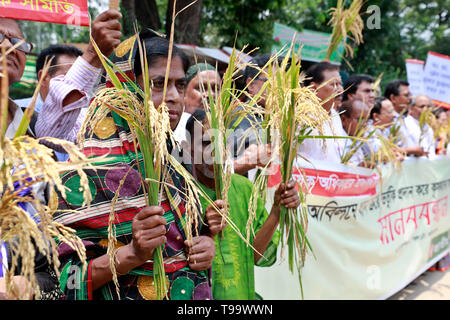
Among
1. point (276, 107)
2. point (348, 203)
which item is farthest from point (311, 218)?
point (276, 107)

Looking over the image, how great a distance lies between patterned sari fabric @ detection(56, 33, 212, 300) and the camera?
1574 mm

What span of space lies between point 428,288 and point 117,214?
15.1 ft

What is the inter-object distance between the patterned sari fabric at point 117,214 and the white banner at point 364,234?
3.90ft

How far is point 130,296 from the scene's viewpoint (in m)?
1.65

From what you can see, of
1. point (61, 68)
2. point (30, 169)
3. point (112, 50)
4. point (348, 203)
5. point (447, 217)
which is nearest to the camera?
point (30, 169)

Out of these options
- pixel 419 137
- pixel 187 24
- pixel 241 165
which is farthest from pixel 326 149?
pixel 187 24

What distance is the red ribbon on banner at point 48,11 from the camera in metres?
1.88

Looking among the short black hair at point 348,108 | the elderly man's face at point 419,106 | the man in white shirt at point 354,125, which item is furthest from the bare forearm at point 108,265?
the elderly man's face at point 419,106

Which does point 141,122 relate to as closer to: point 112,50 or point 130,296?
point 112,50

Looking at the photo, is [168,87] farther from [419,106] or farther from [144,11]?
[419,106]

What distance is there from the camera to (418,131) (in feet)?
19.3

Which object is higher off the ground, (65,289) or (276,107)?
(276,107)

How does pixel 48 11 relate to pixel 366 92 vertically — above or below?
above

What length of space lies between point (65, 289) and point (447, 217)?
5.31 meters
